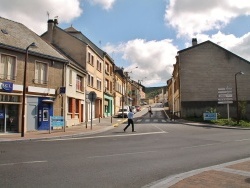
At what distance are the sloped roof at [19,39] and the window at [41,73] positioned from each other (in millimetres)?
812

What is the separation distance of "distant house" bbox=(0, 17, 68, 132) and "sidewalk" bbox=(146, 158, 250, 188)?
48.4 feet

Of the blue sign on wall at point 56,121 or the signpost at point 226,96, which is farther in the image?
the signpost at point 226,96

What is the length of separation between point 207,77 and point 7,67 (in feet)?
96.9

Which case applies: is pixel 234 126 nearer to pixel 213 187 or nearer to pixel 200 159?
pixel 200 159

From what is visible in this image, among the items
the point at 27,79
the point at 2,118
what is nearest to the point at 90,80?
the point at 27,79

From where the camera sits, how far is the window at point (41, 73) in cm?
2459

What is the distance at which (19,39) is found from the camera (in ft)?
80.5

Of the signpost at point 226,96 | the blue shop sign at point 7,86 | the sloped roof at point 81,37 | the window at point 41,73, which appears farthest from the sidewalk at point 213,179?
the sloped roof at point 81,37

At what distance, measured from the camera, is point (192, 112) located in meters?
44.0

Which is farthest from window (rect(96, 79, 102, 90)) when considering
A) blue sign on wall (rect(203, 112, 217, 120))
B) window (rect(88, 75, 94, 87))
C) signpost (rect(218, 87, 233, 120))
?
signpost (rect(218, 87, 233, 120))

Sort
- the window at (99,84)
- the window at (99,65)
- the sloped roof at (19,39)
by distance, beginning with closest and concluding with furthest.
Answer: the sloped roof at (19,39) < the window at (99,65) < the window at (99,84)

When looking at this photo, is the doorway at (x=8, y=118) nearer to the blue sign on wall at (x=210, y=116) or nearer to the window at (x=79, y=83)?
the window at (x=79, y=83)

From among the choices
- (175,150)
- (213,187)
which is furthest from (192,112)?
(213,187)

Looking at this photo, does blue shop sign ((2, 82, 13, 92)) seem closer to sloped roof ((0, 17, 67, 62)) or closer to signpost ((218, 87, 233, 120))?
sloped roof ((0, 17, 67, 62))
